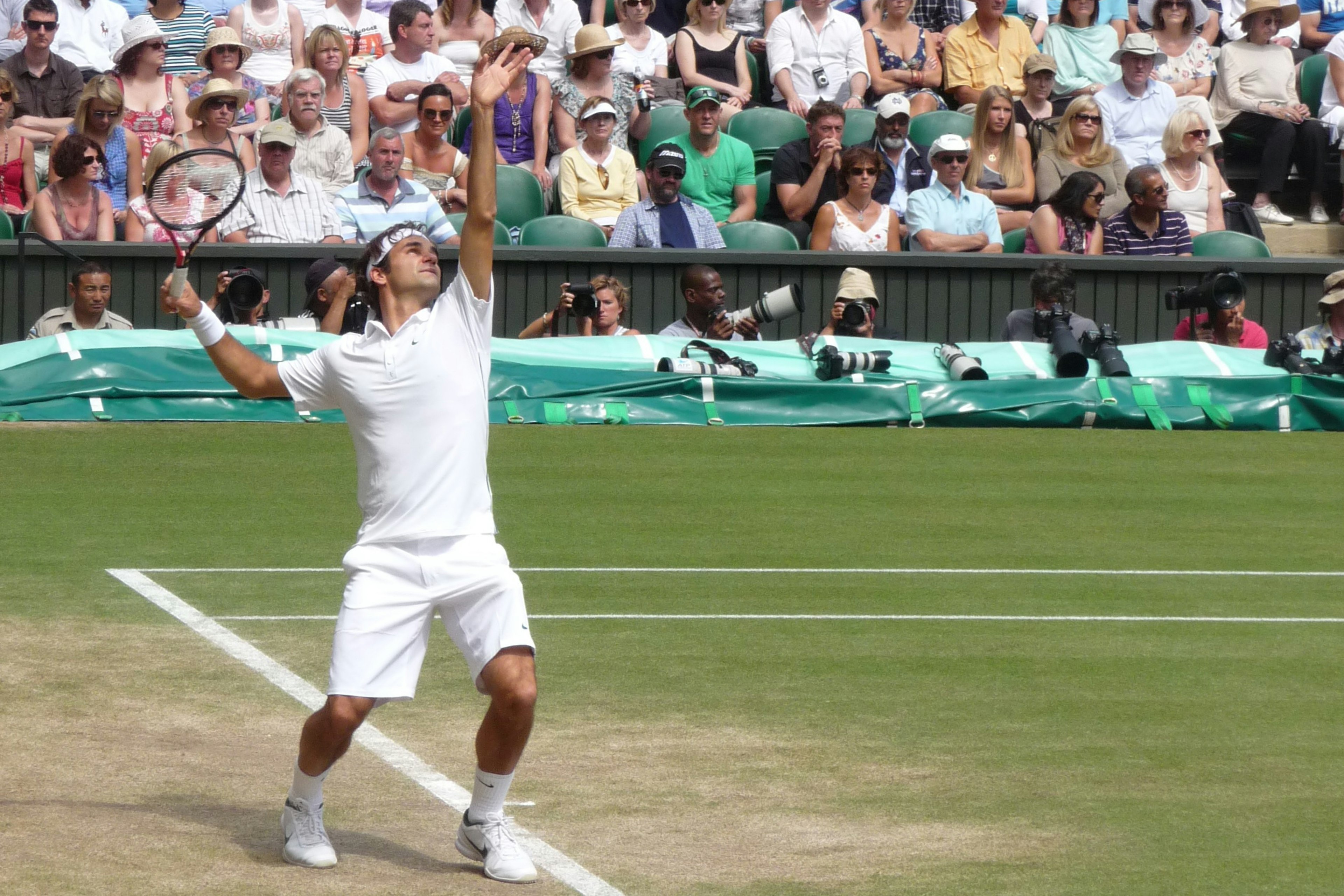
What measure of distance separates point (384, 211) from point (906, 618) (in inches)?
304

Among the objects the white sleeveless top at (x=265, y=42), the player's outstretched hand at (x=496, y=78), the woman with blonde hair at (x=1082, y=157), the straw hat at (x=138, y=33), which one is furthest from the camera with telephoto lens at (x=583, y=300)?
the player's outstretched hand at (x=496, y=78)

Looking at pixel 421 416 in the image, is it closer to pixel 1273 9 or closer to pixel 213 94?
pixel 213 94

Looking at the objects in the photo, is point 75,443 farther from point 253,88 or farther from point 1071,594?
point 1071,594

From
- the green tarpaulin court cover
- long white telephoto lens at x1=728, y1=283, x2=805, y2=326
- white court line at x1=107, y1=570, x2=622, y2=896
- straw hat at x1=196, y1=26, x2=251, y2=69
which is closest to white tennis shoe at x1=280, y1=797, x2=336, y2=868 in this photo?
white court line at x1=107, y1=570, x2=622, y2=896

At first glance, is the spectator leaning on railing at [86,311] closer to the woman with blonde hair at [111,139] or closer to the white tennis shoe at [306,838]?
the woman with blonde hair at [111,139]

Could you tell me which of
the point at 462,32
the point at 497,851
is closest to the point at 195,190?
the point at 497,851

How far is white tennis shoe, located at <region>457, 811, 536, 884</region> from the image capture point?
4629 millimetres

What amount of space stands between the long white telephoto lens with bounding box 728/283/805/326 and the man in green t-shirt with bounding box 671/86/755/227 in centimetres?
163

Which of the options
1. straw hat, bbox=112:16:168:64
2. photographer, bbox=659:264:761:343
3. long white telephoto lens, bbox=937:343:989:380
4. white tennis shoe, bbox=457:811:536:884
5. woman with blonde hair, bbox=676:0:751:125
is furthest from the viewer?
woman with blonde hair, bbox=676:0:751:125

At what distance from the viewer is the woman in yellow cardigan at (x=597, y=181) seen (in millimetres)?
15555

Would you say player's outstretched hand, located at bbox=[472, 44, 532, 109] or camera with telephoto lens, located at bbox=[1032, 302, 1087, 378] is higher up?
player's outstretched hand, located at bbox=[472, 44, 532, 109]

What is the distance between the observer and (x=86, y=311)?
44.2 ft

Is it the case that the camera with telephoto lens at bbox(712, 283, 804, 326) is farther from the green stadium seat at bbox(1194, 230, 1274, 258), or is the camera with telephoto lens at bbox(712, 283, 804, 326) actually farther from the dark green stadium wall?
the green stadium seat at bbox(1194, 230, 1274, 258)

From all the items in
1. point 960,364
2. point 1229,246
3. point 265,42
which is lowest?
point 960,364
